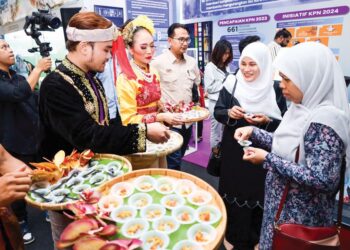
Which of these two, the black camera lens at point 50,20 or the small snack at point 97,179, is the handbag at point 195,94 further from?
the small snack at point 97,179

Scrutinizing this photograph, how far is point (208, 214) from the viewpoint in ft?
2.93

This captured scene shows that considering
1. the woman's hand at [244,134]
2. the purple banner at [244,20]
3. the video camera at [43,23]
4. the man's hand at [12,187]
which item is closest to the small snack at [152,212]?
the man's hand at [12,187]

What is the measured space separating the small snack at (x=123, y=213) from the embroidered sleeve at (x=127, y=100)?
0.90m

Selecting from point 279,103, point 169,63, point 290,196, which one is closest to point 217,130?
point 169,63

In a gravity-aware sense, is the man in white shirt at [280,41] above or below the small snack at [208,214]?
above

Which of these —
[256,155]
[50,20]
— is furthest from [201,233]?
[50,20]

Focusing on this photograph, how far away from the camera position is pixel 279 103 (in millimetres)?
1904

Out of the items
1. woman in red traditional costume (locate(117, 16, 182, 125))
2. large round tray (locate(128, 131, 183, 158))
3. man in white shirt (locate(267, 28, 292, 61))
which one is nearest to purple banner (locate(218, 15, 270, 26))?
man in white shirt (locate(267, 28, 292, 61))

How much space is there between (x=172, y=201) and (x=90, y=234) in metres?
0.35

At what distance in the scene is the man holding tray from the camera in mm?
1188

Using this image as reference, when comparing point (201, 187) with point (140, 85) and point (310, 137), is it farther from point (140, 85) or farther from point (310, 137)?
point (140, 85)

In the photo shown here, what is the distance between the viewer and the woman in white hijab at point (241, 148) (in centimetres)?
174

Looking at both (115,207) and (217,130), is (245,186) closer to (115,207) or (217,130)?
(115,207)

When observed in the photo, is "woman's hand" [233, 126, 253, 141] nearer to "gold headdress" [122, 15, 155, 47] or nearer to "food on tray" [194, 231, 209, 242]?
"food on tray" [194, 231, 209, 242]
